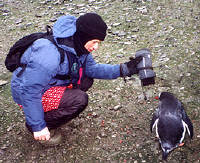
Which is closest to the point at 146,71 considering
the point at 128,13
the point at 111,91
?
the point at 111,91

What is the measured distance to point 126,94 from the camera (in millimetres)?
4520

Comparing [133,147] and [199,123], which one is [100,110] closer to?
[133,147]

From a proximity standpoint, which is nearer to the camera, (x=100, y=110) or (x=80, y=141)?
(x=80, y=141)

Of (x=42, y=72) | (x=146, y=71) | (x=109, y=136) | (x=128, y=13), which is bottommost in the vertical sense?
(x=109, y=136)

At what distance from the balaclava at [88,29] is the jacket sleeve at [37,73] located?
1.21 ft

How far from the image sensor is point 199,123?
374cm

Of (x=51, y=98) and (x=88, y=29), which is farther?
(x=51, y=98)

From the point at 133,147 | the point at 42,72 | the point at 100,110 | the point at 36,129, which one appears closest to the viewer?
the point at 42,72

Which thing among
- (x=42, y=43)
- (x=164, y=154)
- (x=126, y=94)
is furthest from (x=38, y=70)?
(x=126, y=94)

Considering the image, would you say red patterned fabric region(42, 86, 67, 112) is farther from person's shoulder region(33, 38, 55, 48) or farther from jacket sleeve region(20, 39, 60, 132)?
person's shoulder region(33, 38, 55, 48)

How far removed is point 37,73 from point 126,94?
7.40 feet

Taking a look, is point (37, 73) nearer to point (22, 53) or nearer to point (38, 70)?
point (38, 70)

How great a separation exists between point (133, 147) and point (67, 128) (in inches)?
46.7

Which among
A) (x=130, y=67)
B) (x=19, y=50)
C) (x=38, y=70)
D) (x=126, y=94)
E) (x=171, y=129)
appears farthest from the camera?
(x=126, y=94)
